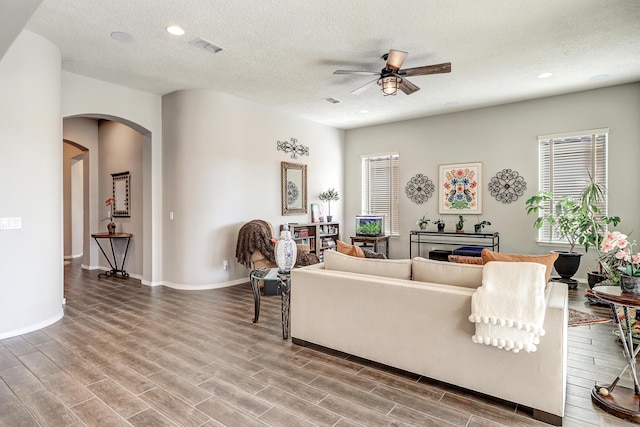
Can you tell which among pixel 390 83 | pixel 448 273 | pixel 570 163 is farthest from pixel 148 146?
pixel 570 163

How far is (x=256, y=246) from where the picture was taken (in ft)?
17.4

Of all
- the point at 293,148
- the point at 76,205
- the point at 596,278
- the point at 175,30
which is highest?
the point at 175,30

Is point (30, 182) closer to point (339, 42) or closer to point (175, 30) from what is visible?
point (175, 30)

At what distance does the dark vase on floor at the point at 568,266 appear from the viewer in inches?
205

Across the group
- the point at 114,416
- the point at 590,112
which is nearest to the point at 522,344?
the point at 114,416

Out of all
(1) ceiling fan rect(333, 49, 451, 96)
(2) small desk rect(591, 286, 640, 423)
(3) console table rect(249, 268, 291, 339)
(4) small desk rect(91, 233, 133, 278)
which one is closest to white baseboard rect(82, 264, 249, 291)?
(4) small desk rect(91, 233, 133, 278)

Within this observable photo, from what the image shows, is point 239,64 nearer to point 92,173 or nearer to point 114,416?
point 114,416

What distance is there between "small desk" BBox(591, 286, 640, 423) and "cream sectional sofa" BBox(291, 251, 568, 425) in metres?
0.25

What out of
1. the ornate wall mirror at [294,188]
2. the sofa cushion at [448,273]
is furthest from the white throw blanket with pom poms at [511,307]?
the ornate wall mirror at [294,188]

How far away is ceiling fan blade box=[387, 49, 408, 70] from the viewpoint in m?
3.59

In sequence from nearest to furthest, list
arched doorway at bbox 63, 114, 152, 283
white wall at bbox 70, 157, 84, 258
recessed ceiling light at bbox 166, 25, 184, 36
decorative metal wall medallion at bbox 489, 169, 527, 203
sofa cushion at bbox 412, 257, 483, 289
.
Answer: sofa cushion at bbox 412, 257, 483, 289, recessed ceiling light at bbox 166, 25, 184, 36, arched doorway at bbox 63, 114, 152, 283, decorative metal wall medallion at bbox 489, 169, 527, 203, white wall at bbox 70, 157, 84, 258

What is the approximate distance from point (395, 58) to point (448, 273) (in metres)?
2.37

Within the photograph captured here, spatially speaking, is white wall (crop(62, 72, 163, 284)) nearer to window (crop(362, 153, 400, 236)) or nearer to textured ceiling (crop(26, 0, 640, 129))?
textured ceiling (crop(26, 0, 640, 129))

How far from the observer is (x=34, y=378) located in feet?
8.46
